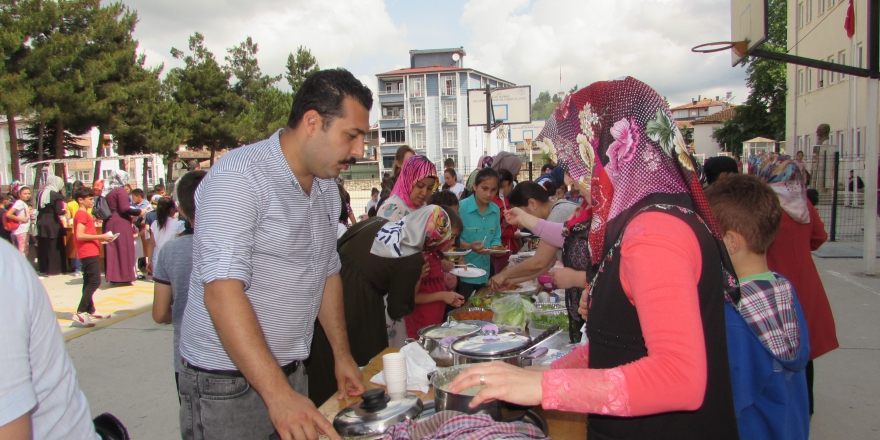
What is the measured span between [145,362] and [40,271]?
6.99 metres

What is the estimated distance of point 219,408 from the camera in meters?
1.83

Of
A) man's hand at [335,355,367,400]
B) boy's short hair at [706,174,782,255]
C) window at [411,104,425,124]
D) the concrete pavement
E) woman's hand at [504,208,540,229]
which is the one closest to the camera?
boy's short hair at [706,174,782,255]

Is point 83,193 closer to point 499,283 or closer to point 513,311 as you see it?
point 499,283

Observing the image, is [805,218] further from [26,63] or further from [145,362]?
Result: [26,63]

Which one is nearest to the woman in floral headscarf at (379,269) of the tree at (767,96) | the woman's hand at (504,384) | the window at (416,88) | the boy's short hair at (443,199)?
the woman's hand at (504,384)

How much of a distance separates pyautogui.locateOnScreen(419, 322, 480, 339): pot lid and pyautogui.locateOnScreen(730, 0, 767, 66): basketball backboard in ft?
22.3

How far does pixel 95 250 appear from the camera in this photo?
7184mm

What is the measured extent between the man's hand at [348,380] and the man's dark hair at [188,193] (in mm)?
1342

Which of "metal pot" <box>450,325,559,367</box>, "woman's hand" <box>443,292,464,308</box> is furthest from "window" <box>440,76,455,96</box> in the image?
"metal pot" <box>450,325,559,367</box>

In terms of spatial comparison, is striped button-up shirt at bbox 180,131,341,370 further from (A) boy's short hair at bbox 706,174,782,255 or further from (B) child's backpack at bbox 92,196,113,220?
(B) child's backpack at bbox 92,196,113,220

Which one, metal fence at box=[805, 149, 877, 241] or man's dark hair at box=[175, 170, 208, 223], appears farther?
metal fence at box=[805, 149, 877, 241]

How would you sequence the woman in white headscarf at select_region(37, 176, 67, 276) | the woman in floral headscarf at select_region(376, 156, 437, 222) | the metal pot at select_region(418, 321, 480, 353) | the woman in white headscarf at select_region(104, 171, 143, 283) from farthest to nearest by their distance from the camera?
1. the woman in white headscarf at select_region(37, 176, 67, 276)
2. the woman in white headscarf at select_region(104, 171, 143, 283)
3. the woman in floral headscarf at select_region(376, 156, 437, 222)
4. the metal pot at select_region(418, 321, 480, 353)

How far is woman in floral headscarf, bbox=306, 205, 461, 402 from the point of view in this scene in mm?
2908

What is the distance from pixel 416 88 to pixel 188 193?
53.6 m
